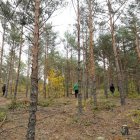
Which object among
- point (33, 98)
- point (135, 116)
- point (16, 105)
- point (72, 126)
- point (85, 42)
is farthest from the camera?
point (85, 42)

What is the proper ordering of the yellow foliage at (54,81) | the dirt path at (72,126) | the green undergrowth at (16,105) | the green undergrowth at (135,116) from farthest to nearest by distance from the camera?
1. the yellow foliage at (54,81)
2. the green undergrowth at (16,105)
3. the green undergrowth at (135,116)
4. the dirt path at (72,126)

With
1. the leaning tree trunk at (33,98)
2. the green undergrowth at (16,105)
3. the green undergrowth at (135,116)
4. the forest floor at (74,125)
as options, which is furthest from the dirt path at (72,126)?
the leaning tree trunk at (33,98)

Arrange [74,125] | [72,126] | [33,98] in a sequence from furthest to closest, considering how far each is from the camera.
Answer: [74,125] < [72,126] < [33,98]

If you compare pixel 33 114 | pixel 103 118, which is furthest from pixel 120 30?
pixel 33 114

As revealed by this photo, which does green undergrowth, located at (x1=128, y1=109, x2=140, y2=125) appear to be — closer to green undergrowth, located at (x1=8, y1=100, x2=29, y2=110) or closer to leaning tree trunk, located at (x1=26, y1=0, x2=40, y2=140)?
leaning tree trunk, located at (x1=26, y1=0, x2=40, y2=140)

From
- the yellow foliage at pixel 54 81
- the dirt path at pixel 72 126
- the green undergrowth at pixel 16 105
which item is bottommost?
the dirt path at pixel 72 126

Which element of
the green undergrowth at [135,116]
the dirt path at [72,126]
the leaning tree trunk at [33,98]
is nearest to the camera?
the leaning tree trunk at [33,98]

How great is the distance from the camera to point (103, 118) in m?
12.9

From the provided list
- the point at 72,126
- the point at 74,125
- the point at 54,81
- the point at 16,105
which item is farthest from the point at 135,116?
the point at 54,81

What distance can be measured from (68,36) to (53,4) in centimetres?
2568

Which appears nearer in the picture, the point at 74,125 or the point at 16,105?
the point at 74,125

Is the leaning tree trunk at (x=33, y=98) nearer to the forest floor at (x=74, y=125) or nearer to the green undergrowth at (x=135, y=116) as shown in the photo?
the forest floor at (x=74, y=125)

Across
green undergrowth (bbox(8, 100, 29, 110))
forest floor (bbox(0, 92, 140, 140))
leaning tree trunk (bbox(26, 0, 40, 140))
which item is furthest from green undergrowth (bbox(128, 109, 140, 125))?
green undergrowth (bbox(8, 100, 29, 110))

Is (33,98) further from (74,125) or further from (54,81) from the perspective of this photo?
(54,81)
